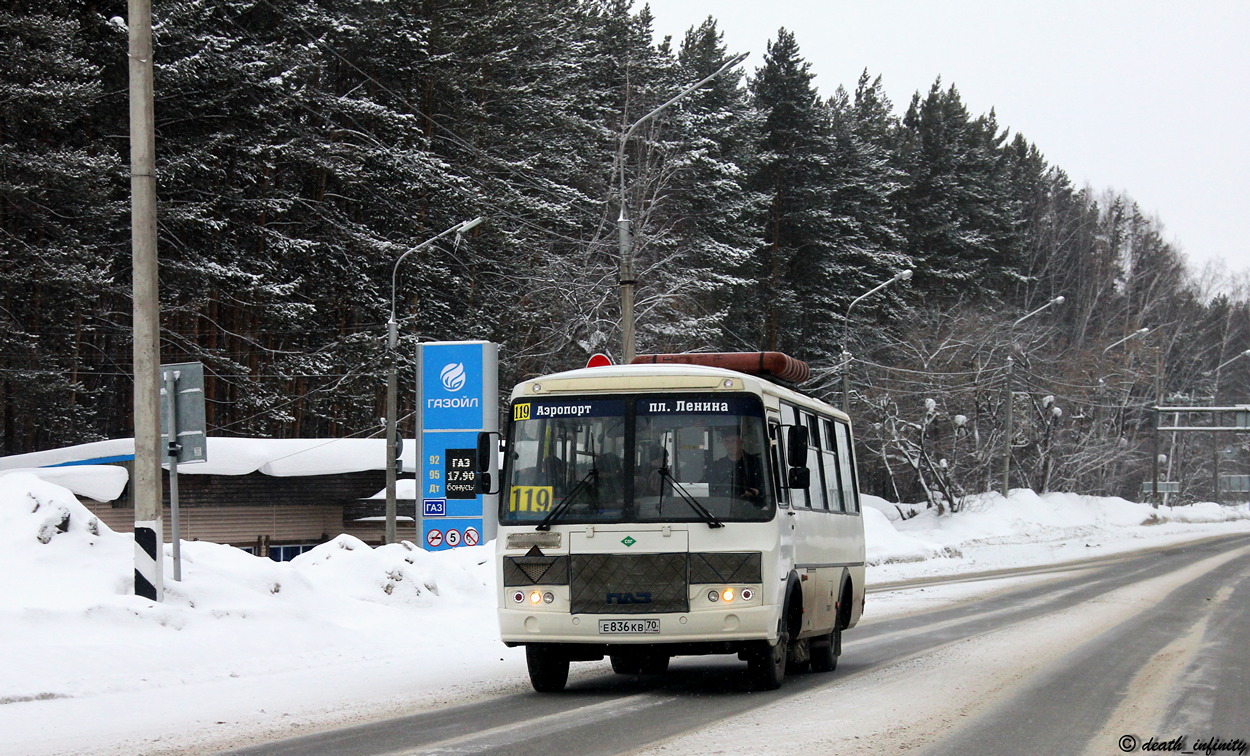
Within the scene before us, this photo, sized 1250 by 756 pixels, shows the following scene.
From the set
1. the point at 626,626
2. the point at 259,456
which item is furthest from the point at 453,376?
the point at 259,456

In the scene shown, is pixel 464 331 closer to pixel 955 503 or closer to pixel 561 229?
pixel 561 229

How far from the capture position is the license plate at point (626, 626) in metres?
11.1

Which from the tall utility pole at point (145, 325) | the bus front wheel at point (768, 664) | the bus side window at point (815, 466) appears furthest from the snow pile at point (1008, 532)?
the tall utility pole at point (145, 325)

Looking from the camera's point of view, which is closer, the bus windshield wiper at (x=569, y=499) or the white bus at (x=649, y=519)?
the white bus at (x=649, y=519)

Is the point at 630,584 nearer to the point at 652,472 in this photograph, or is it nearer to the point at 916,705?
the point at 652,472

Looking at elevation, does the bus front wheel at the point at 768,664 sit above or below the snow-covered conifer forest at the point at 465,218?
below

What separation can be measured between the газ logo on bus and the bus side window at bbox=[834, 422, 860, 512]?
30.4ft

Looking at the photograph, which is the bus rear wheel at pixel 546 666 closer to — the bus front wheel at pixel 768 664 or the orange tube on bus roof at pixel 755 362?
the bus front wheel at pixel 768 664

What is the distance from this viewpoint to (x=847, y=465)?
52.6ft

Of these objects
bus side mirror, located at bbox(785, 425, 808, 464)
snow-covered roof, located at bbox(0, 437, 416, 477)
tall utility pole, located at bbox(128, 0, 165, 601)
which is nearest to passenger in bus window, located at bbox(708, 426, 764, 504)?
bus side mirror, located at bbox(785, 425, 808, 464)

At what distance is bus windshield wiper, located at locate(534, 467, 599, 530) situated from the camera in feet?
37.3

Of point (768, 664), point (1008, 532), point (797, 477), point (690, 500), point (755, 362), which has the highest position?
point (755, 362)

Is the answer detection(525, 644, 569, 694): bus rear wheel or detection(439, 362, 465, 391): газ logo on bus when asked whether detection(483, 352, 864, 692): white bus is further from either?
detection(439, 362, 465, 391): газ logo on bus

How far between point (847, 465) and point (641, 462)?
521cm
